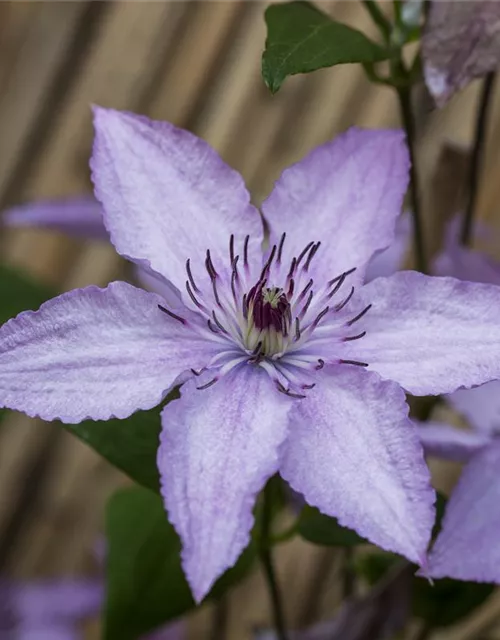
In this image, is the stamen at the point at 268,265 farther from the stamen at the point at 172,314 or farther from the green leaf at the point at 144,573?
the green leaf at the point at 144,573

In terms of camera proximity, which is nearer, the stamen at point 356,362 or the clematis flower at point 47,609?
the stamen at point 356,362

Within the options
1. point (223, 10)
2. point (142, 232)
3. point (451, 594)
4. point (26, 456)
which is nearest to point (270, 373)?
point (142, 232)

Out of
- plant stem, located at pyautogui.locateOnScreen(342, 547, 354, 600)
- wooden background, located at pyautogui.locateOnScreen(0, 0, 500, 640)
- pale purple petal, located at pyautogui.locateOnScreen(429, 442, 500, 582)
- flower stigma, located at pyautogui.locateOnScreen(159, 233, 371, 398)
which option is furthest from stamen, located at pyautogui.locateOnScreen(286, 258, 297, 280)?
wooden background, located at pyautogui.locateOnScreen(0, 0, 500, 640)

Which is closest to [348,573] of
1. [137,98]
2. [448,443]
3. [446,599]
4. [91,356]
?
[446,599]

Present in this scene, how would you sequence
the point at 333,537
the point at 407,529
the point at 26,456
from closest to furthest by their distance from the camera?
1. the point at 407,529
2. the point at 333,537
3. the point at 26,456

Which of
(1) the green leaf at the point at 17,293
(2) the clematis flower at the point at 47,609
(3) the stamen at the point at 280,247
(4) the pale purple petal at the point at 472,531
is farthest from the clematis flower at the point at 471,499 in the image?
(2) the clematis flower at the point at 47,609

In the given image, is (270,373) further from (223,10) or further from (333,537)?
(223,10)

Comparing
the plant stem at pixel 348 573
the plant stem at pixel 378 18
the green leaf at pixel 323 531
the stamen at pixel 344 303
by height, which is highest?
the plant stem at pixel 378 18
